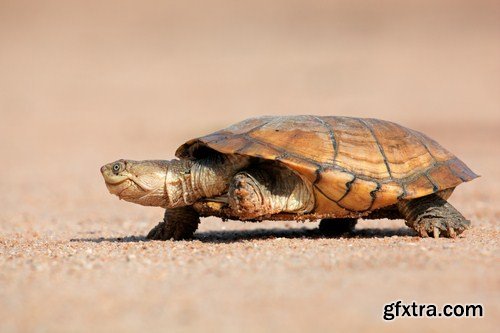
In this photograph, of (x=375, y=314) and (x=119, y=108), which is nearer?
(x=375, y=314)

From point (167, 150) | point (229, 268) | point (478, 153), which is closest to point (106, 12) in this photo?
point (167, 150)

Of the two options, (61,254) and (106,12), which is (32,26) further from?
(61,254)

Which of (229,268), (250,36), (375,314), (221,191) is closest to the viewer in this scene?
(375,314)

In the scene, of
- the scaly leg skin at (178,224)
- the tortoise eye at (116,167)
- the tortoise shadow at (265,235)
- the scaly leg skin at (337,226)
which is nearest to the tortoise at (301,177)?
the tortoise eye at (116,167)

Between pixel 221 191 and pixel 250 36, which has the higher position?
pixel 250 36

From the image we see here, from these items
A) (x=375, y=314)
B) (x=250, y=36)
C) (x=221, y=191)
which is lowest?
(x=375, y=314)

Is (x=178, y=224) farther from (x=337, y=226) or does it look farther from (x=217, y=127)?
(x=217, y=127)
